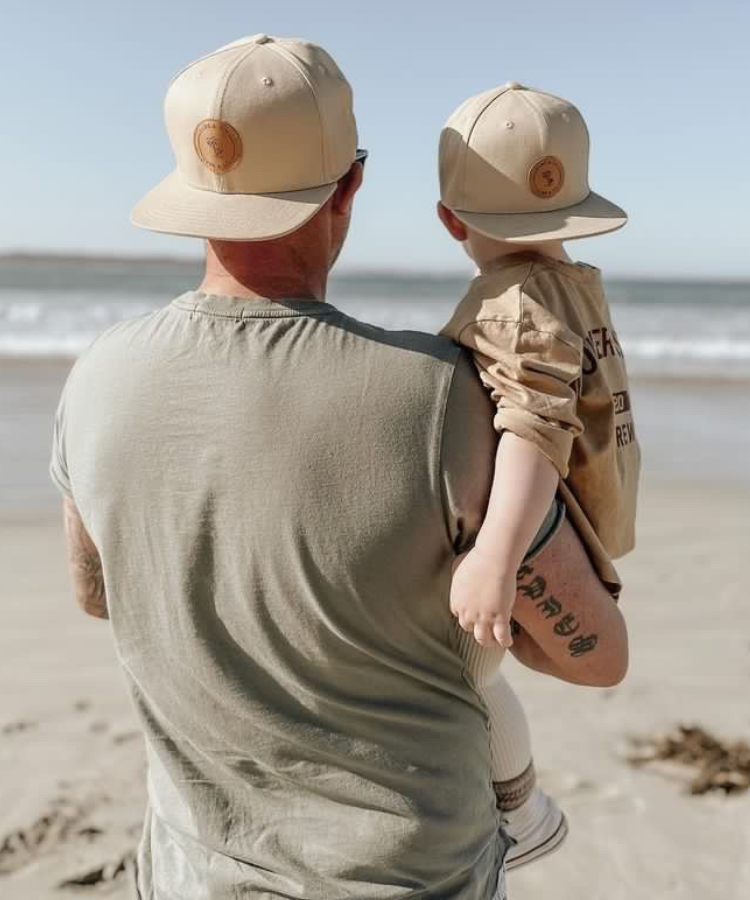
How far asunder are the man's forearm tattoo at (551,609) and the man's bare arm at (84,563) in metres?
0.71

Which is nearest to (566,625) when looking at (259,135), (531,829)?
(531,829)

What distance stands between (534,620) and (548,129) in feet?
2.57

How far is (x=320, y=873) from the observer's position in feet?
4.95

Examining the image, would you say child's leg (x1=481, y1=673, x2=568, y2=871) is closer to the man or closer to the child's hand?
the man

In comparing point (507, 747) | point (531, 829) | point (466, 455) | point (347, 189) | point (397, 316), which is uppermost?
point (347, 189)

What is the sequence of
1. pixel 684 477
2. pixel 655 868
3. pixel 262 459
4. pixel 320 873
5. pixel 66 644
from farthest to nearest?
1. pixel 684 477
2. pixel 66 644
3. pixel 655 868
4. pixel 320 873
5. pixel 262 459

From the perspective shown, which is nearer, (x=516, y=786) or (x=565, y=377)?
(x=565, y=377)

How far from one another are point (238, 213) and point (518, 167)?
0.51m

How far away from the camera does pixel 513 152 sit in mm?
1687

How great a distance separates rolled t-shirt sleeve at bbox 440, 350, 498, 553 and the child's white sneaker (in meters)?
0.70

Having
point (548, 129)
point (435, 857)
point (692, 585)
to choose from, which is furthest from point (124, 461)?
point (692, 585)

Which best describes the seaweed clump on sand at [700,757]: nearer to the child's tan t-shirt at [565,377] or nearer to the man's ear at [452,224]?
the child's tan t-shirt at [565,377]

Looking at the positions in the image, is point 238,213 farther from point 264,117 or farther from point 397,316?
point 397,316

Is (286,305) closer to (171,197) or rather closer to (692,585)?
(171,197)
